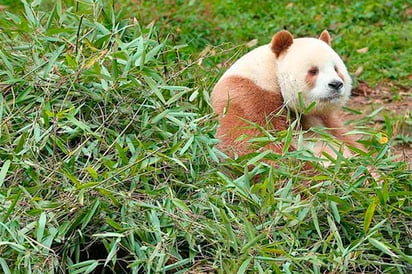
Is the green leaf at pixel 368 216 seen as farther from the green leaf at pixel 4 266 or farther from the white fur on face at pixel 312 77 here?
the green leaf at pixel 4 266

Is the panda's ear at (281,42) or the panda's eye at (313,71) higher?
the panda's ear at (281,42)

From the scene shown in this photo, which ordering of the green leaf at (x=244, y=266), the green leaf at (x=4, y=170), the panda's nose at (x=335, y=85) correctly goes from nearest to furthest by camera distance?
1. the green leaf at (x=244, y=266)
2. the green leaf at (x=4, y=170)
3. the panda's nose at (x=335, y=85)

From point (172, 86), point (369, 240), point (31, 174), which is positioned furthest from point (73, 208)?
point (369, 240)

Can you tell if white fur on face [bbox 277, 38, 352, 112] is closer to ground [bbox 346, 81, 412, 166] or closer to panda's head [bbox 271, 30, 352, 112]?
panda's head [bbox 271, 30, 352, 112]

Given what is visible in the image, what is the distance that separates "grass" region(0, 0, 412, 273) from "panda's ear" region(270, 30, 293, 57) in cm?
64

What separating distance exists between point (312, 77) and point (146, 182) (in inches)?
61.7

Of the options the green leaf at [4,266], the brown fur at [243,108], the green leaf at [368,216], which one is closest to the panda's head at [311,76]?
the brown fur at [243,108]

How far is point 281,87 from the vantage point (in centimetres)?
554

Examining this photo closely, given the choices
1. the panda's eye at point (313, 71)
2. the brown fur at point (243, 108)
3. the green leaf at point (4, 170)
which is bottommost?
the brown fur at point (243, 108)

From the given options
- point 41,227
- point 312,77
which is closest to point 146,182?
point 41,227

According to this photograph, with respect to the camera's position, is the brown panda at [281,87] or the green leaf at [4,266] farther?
the brown panda at [281,87]

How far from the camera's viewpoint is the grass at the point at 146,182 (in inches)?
162

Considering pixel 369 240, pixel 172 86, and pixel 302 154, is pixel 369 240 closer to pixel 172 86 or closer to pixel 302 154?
pixel 302 154

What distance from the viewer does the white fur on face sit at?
18.0ft
